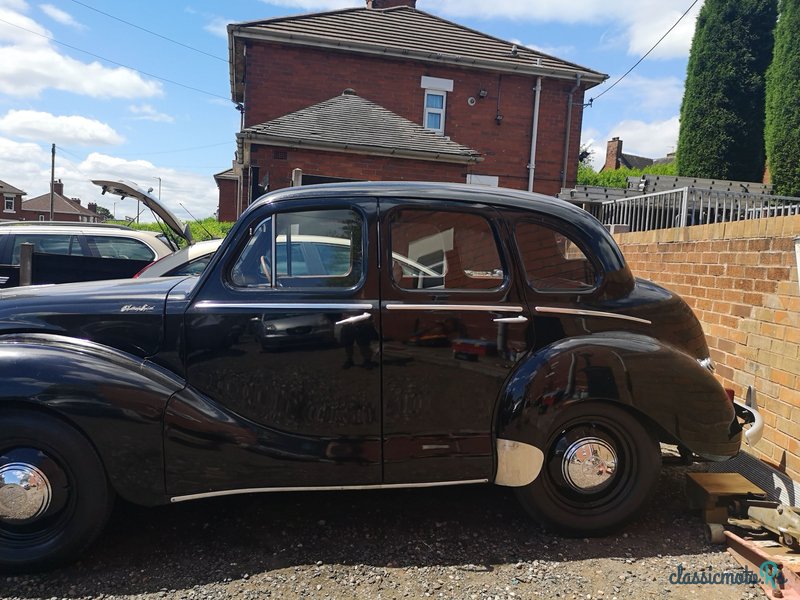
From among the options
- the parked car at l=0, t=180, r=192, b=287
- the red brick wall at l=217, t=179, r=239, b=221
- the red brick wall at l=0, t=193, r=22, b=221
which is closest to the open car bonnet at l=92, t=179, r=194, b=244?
the parked car at l=0, t=180, r=192, b=287

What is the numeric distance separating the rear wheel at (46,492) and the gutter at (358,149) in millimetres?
8885

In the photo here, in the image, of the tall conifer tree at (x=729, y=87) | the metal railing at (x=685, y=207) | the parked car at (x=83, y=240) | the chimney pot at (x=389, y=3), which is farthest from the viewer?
the chimney pot at (x=389, y=3)

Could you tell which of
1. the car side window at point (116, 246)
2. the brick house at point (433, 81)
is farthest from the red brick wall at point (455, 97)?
the car side window at point (116, 246)

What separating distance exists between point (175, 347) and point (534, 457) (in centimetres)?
181

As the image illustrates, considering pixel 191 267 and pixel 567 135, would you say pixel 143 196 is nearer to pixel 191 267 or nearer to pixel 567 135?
pixel 191 267

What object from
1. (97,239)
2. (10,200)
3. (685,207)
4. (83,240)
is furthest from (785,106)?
(10,200)

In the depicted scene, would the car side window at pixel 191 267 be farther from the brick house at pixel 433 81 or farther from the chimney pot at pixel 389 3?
the chimney pot at pixel 389 3

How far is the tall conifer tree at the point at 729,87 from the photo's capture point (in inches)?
483

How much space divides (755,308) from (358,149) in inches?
335

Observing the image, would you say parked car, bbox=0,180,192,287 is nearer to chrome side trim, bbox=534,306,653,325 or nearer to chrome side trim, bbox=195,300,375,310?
chrome side trim, bbox=195,300,375,310

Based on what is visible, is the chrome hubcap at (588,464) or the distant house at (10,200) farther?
the distant house at (10,200)

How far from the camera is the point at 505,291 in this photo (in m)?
2.78

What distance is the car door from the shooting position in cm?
268

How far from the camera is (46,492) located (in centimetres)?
244
